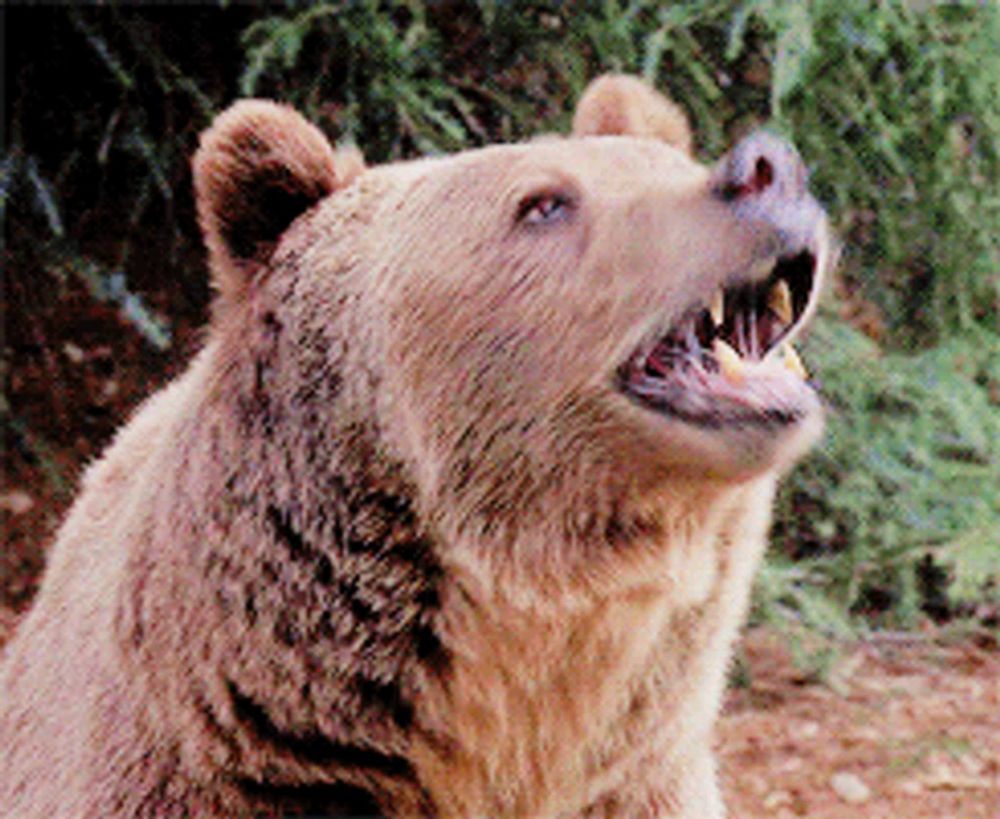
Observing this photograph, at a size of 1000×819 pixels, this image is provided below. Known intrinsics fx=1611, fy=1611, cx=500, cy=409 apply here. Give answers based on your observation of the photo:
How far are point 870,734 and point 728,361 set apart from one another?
2.36 metres

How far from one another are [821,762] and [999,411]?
55.4 inches

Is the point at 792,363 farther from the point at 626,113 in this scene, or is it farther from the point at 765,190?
the point at 626,113

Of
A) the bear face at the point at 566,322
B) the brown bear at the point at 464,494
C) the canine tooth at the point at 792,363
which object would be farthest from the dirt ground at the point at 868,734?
the bear face at the point at 566,322

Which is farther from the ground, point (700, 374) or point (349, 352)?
point (349, 352)

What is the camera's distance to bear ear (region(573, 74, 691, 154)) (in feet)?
8.71

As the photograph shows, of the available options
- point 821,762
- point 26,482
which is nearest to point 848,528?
point 821,762

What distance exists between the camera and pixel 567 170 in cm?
227

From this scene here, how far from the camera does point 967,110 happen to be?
4.90 m

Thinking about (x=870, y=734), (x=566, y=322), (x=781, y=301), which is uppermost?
(x=566, y=322)

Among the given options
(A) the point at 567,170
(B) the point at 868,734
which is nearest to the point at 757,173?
(A) the point at 567,170

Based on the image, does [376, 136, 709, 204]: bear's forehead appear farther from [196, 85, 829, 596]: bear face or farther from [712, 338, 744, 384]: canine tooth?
[712, 338, 744, 384]: canine tooth

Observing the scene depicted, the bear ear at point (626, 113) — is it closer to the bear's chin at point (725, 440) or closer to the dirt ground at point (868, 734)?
the bear's chin at point (725, 440)

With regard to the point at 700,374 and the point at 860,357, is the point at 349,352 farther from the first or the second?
the point at 860,357

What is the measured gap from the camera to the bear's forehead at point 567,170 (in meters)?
2.25
